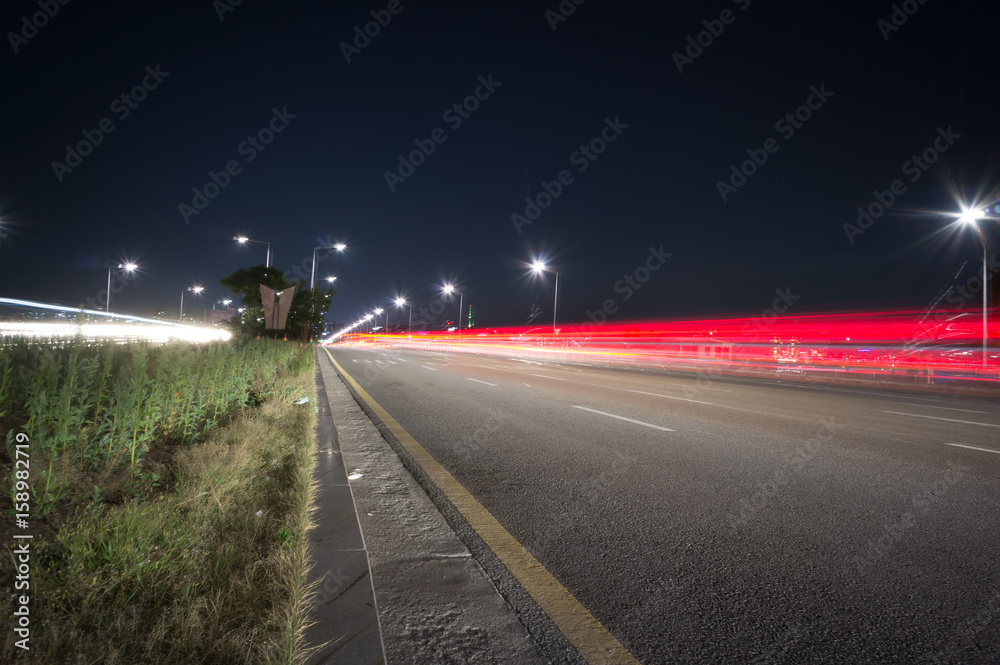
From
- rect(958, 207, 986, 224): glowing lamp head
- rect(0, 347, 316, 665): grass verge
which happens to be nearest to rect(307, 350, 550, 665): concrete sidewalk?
rect(0, 347, 316, 665): grass verge

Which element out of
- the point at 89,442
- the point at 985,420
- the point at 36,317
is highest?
the point at 36,317

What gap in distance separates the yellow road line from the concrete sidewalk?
0.19m

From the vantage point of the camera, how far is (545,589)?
267 centimetres

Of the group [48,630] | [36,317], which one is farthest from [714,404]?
[36,317]

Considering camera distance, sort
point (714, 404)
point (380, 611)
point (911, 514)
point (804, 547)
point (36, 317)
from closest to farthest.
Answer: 1. point (380, 611)
2. point (804, 547)
3. point (911, 514)
4. point (36, 317)
5. point (714, 404)

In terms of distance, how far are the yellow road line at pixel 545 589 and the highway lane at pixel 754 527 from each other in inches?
3.2

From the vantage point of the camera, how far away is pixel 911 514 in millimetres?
3947

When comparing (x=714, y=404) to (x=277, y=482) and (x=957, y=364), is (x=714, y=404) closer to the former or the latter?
(x=277, y=482)

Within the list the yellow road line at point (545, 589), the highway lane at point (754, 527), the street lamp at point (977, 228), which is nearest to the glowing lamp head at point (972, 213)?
the street lamp at point (977, 228)

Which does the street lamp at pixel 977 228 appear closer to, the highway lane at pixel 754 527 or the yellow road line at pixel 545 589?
the highway lane at pixel 754 527

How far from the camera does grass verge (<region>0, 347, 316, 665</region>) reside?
1.95 m

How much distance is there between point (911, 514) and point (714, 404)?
694 centimetres

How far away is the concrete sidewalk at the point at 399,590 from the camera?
2.13 metres

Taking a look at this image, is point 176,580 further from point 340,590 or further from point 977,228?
point 977,228
